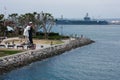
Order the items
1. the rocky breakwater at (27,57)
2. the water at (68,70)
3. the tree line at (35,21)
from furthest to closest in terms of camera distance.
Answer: the tree line at (35,21) → the rocky breakwater at (27,57) → the water at (68,70)

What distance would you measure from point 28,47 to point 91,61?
366 inches

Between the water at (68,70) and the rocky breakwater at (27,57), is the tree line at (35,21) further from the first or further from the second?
the water at (68,70)

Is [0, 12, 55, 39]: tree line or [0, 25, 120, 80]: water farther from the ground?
[0, 12, 55, 39]: tree line

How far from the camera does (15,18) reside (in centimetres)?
10456

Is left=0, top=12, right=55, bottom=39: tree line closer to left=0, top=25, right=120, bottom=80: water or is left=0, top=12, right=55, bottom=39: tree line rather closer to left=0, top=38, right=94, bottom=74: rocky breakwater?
left=0, top=38, right=94, bottom=74: rocky breakwater

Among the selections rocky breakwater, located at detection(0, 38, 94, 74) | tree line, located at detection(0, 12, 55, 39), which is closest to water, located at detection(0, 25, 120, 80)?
rocky breakwater, located at detection(0, 38, 94, 74)

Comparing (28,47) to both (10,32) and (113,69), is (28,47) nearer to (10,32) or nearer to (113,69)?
(113,69)

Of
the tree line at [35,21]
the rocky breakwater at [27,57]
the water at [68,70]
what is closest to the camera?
the water at [68,70]

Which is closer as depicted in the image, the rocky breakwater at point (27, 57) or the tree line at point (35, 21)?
the rocky breakwater at point (27, 57)

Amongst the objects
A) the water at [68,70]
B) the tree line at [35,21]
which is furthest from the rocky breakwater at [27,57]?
the tree line at [35,21]

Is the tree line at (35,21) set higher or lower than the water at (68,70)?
higher

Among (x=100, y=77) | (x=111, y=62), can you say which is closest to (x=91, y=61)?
(x=111, y=62)

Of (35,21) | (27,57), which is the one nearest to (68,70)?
(27,57)

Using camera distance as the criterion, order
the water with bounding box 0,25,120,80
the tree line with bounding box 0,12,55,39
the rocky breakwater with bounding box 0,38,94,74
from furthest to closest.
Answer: the tree line with bounding box 0,12,55,39
the rocky breakwater with bounding box 0,38,94,74
the water with bounding box 0,25,120,80
